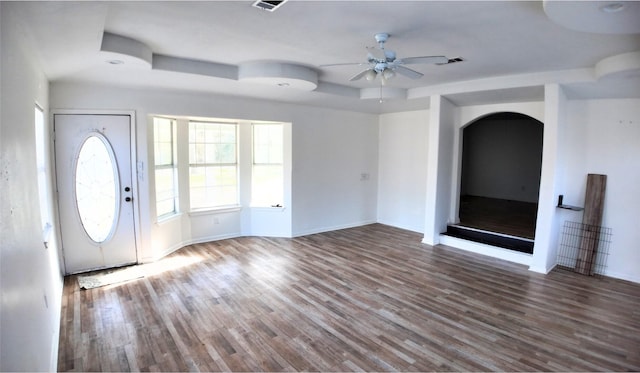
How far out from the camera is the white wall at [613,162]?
470 centimetres

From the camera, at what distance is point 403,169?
24.0 feet

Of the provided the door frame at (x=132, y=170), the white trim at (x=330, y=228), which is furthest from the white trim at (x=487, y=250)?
the door frame at (x=132, y=170)

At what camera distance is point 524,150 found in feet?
32.7

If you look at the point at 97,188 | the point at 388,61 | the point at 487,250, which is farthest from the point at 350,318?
the point at 97,188

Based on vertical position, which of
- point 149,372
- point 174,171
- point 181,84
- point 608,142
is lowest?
point 149,372

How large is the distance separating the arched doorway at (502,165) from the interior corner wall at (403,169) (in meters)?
2.00

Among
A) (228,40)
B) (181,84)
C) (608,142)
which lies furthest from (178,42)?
(608,142)

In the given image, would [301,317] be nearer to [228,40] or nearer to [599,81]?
[228,40]

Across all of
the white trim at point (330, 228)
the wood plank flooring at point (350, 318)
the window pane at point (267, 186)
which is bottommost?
the wood plank flooring at point (350, 318)

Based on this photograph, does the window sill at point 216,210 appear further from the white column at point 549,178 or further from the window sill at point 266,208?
the white column at point 549,178

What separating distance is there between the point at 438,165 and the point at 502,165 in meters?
5.77

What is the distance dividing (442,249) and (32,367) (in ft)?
17.8

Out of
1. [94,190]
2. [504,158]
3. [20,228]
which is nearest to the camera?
[20,228]

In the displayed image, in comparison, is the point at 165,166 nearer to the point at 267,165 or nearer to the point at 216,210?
the point at 216,210
